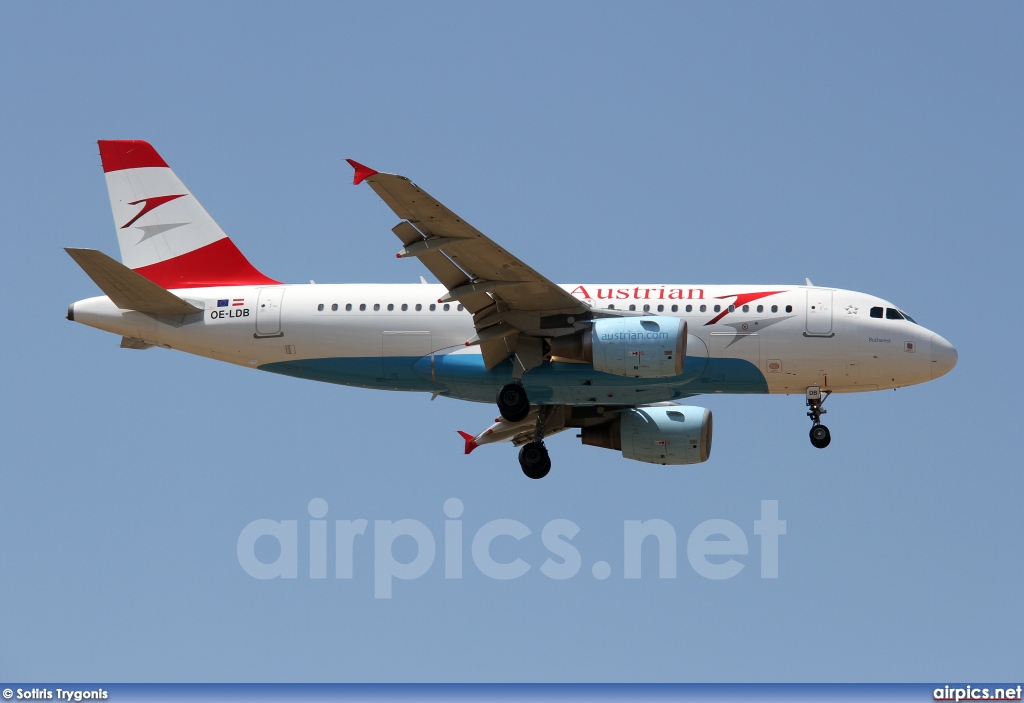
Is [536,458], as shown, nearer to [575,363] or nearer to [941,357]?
[575,363]

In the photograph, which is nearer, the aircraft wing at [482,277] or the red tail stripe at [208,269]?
the aircraft wing at [482,277]

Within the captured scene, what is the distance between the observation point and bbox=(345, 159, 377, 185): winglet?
34.0m

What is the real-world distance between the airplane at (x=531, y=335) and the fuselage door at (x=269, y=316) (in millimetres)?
42

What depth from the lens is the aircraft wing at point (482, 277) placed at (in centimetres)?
3568

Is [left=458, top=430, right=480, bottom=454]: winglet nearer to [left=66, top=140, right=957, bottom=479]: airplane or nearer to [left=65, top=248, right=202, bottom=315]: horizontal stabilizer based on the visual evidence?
[left=66, top=140, right=957, bottom=479]: airplane

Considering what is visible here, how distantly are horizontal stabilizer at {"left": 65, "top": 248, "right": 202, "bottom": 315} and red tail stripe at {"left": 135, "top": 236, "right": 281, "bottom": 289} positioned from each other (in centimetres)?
168

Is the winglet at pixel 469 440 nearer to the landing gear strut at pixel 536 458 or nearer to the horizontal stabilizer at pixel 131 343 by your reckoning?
the landing gear strut at pixel 536 458

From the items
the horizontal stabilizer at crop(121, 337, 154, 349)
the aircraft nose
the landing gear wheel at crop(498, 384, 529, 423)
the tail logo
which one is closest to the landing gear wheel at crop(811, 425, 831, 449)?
the aircraft nose

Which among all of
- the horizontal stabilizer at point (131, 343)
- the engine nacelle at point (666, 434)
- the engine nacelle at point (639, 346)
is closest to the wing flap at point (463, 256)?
the engine nacelle at point (639, 346)

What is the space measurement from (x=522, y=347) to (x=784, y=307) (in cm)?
688

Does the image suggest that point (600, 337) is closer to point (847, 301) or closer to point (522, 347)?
point (522, 347)

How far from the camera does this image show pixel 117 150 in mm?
45688

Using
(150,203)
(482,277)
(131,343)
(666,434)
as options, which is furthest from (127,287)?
(666,434)

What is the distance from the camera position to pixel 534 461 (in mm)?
43188
